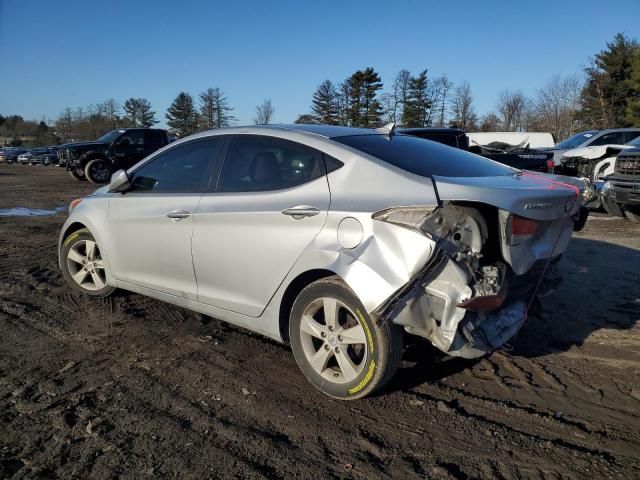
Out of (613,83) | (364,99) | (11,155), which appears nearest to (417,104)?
(364,99)

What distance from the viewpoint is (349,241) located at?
294 cm

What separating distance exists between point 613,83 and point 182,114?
45.5 meters

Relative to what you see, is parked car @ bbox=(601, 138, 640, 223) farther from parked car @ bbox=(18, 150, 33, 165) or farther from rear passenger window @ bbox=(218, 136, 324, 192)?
parked car @ bbox=(18, 150, 33, 165)

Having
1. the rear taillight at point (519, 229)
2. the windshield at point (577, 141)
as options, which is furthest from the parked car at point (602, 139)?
the rear taillight at point (519, 229)

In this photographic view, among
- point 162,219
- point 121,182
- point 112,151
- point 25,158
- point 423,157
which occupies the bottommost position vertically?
point 25,158

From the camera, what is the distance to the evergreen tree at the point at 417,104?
52625 mm

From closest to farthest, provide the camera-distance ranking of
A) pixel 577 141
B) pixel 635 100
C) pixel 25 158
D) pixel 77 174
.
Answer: pixel 577 141 → pixel 77 174 → pixel 635 100 → pixel 25 158

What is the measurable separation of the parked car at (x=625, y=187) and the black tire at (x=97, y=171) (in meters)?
16.7

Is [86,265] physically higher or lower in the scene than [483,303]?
lower

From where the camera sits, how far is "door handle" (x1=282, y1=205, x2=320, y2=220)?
3115 millimetres

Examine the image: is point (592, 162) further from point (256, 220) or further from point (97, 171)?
point (97, 171)

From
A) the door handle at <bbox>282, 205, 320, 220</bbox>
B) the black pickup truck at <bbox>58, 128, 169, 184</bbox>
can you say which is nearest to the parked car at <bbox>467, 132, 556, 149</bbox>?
the black pickup truck at <bbox>58, 128, 169, 184</bbox>

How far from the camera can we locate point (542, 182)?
3430mm

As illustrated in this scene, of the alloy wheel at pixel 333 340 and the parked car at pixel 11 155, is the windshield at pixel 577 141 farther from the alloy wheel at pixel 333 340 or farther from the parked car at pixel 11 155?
the parked car at pixel 11 155
